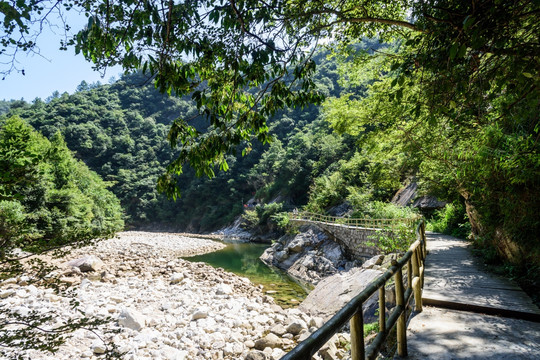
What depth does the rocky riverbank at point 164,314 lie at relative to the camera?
586cm

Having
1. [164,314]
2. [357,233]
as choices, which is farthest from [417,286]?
[357,233]

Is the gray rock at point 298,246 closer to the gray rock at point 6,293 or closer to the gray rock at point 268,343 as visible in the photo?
the gray rock at point 268,343

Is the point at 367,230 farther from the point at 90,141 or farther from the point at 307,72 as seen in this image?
the point at 90,141

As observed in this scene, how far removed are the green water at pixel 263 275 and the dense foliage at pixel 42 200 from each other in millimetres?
6703

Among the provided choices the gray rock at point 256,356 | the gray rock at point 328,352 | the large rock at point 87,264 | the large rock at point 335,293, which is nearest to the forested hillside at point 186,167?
the large rock at point 335,293

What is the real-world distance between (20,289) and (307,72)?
1142 centimetres

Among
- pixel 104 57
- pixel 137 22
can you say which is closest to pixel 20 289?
pixel 104 57

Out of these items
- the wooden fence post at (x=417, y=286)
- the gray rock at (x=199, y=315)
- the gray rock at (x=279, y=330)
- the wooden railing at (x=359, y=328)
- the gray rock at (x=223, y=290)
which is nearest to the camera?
the wooden railing at (x=359, y=328)

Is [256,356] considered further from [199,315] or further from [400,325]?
[400,325]

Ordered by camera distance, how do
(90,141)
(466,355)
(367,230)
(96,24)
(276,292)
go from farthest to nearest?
(90,141), (367,230), (276,292), (466,355), (96,24)

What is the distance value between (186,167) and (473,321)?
6325 centimetres

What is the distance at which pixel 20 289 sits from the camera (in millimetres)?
9109

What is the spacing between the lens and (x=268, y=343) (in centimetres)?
629

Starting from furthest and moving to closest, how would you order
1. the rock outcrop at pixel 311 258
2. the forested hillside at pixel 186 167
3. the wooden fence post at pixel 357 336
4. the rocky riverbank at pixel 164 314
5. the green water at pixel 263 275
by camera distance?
the forested hillside at pixel 186 167, the rock outcrop at pixel 311 258, the green water at pixel 263 275, the rocky riverbank at pixel 164 314, the wooden fence post at pixel 357 336
